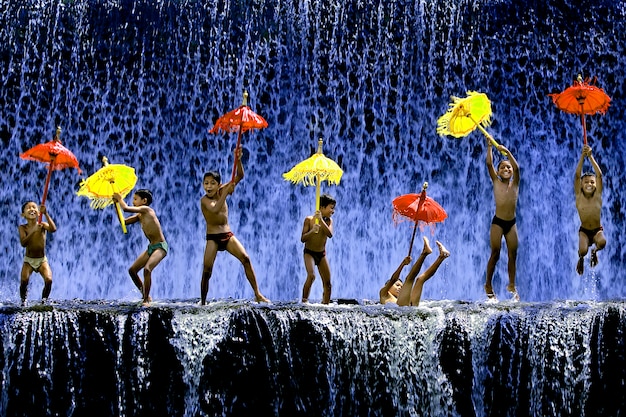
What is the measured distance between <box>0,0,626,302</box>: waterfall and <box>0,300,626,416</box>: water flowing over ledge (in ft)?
16.1

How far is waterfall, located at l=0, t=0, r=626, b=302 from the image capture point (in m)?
12.7

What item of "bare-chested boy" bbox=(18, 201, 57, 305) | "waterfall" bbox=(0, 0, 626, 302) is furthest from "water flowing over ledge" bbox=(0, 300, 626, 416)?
"waterfall" bbox=(0, 0, 626, 302)

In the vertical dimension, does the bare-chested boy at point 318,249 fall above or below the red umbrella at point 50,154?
below

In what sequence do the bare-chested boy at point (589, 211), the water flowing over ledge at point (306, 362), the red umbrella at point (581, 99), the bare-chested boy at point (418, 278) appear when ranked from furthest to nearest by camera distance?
the red umbrella at point (581, 99) → the bare-chested boy at point (589, 211) → the bare-chested boy at point (418, 278) → the water flowing over ledge at point (306, 362)

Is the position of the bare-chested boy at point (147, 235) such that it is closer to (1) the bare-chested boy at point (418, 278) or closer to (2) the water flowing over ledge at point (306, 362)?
(2) the water flowing over ledge at point (306, 362)

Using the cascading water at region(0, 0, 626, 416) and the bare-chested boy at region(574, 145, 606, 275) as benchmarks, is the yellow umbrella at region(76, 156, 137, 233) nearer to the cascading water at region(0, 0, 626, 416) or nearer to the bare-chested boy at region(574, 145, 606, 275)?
the cascading water at region(0, 0, 626, 416)

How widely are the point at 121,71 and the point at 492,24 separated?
5.13 m

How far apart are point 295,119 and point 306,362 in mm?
6384

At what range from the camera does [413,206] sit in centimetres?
876

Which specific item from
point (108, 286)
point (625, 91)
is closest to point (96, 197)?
point (108, 286)

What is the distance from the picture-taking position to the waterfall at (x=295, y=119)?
1271 cm

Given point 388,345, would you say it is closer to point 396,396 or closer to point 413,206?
point 396,396

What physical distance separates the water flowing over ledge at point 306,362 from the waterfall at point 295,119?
16.1ft

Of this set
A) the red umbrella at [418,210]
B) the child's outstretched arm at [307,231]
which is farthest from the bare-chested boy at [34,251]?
the red umbrella at [418,210]
